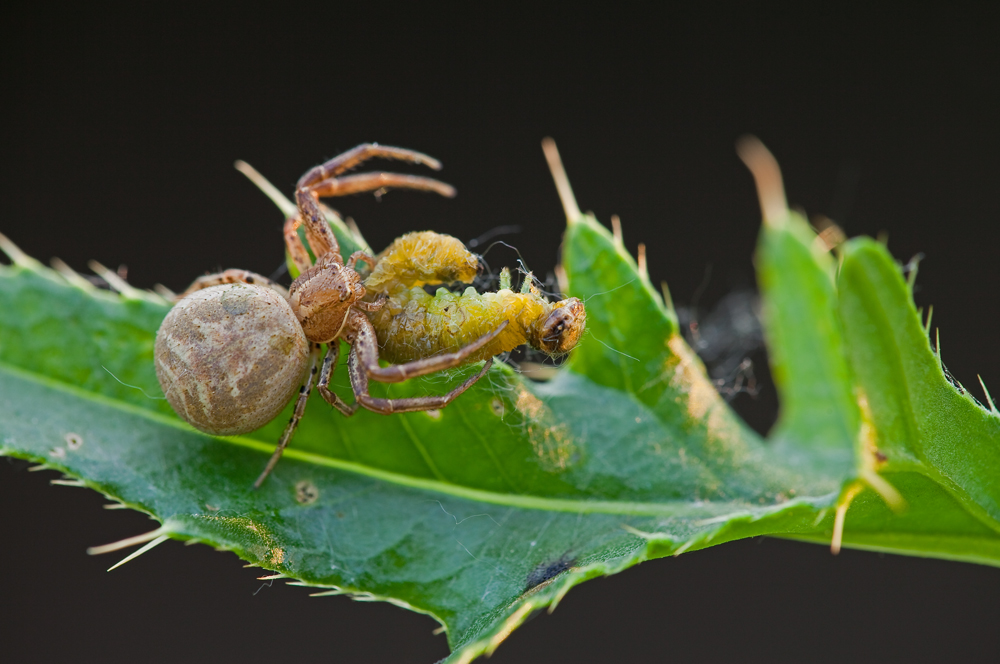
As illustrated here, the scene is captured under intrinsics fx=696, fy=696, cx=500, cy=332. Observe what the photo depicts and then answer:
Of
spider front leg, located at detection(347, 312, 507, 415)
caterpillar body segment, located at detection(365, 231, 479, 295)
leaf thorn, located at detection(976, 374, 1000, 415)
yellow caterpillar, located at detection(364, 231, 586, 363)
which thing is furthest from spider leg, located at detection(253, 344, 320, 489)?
leaf thorn, located at detection(976, 374, 1000, 415)

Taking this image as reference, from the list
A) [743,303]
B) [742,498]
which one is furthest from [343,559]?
[743,303]

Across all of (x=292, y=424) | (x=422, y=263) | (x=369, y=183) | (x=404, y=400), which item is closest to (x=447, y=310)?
(x=422, y=263)

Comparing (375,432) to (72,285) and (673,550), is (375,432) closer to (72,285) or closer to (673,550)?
(673,550)

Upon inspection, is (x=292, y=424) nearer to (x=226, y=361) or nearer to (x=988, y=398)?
(x=226, y=361)

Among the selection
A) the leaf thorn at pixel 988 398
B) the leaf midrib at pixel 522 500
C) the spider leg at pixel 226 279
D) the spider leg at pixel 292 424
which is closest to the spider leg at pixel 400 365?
the spider leg at pixel 292 424

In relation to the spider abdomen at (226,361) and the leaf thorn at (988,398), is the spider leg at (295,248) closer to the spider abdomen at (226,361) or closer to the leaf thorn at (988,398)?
the spider abdomen at (226,361)
